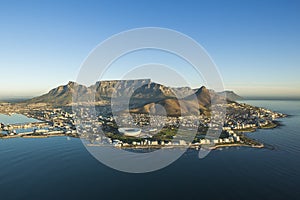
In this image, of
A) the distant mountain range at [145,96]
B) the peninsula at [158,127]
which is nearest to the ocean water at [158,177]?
the peninsula at [158,127]

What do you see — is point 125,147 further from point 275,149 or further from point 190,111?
point 190,111

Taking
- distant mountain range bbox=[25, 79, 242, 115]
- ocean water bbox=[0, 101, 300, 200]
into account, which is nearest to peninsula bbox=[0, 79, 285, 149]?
distant mountain range bbox=[25, 79, 242, 115]

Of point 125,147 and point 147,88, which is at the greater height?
point 147,88

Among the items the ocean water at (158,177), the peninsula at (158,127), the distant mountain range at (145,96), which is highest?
the distant mountain range at (145,96)

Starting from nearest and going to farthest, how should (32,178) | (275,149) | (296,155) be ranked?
(32,178)
(296,155)
(275,149)

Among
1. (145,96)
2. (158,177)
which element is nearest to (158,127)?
(158,177)

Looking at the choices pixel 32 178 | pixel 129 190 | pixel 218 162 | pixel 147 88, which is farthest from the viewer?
pixel 147 88

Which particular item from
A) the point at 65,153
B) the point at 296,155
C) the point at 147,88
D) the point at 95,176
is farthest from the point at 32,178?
the point at 147,88

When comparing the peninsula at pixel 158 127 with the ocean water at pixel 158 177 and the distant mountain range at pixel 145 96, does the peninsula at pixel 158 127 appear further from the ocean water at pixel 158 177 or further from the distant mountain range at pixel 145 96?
the ocean water at pixel 158 177
